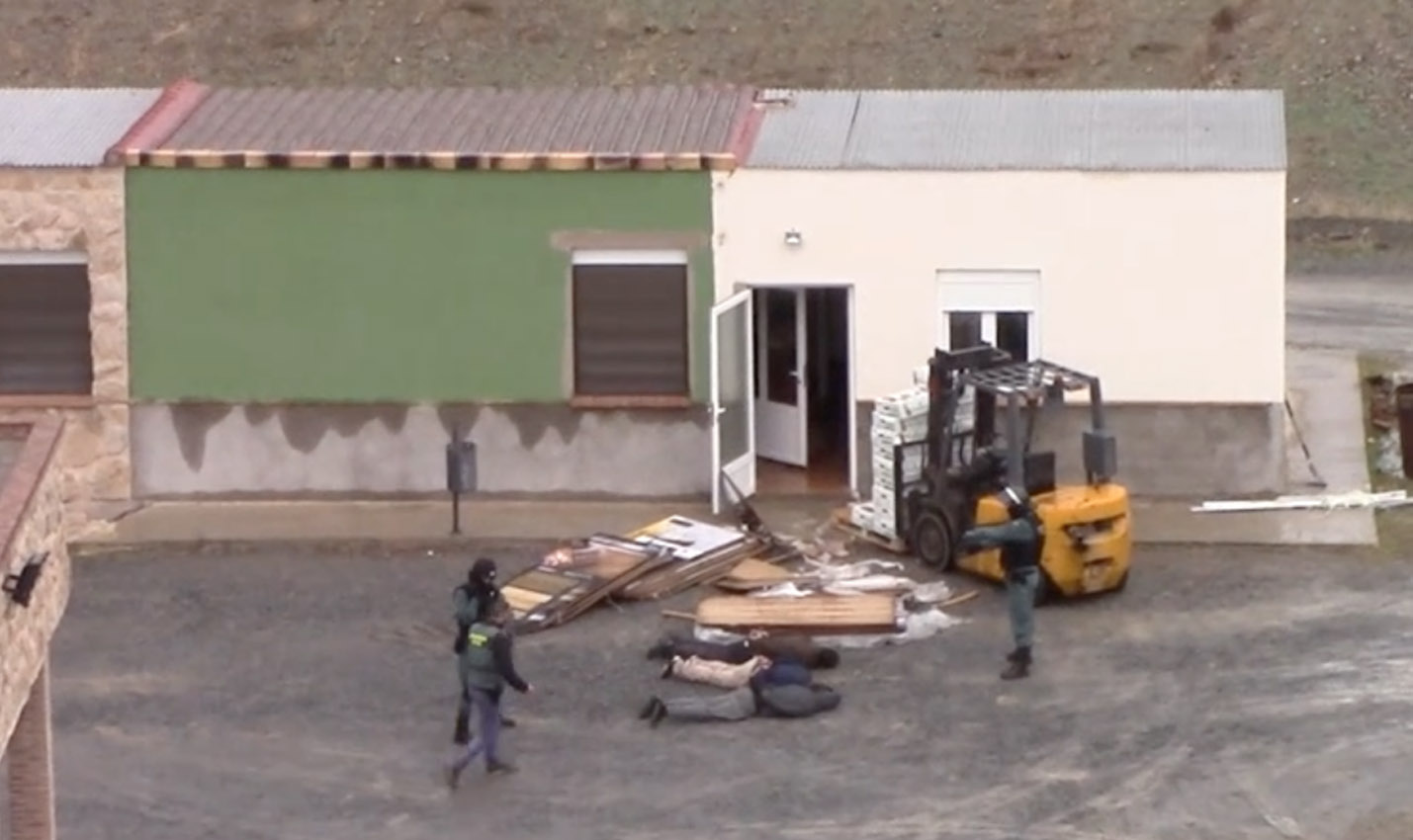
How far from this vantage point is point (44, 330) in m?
24.3

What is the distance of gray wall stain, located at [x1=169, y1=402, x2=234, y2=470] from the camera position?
24.2 m

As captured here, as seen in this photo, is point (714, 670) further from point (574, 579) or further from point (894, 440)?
point (894, 440)

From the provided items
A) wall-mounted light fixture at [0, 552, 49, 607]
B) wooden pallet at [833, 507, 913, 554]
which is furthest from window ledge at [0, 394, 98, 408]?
wall-mounted light fixture at [0, 552, 49, 607]

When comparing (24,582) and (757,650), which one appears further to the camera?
(757,650)

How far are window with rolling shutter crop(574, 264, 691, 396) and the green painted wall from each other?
213 millimetres

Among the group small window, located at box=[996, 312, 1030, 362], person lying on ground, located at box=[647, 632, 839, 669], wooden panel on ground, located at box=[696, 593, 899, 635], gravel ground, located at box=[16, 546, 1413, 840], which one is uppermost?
small window, located at box=[996, 312, 1030, 362]

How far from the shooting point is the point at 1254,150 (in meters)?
23.5

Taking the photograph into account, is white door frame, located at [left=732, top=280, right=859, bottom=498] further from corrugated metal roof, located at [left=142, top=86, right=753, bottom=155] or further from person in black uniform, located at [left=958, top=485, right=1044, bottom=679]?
person in black uniform, located at [left=958, top=485, right=1044, bottom=679]

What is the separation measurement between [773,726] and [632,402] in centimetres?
635

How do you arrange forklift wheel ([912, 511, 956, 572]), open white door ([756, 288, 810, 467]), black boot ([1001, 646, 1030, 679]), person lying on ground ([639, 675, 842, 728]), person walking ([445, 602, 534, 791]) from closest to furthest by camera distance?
person walking ([445, 602, 534, 791]) → person lying on ground ([639, 675, 842, 728]) → black boot ([1001, 646, 1030, 679]) → forklift wheel ([912, 511, 956, 572]) → open white door ([756, 288, 810, 467])

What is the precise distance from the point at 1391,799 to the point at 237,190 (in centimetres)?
1205

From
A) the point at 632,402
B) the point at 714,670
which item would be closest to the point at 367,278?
the point at 632,402

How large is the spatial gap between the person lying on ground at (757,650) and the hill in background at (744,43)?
24.1m

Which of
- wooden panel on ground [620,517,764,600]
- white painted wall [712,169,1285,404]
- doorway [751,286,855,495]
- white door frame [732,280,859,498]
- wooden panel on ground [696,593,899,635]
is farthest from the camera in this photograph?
doorway [751,286,855,495]
